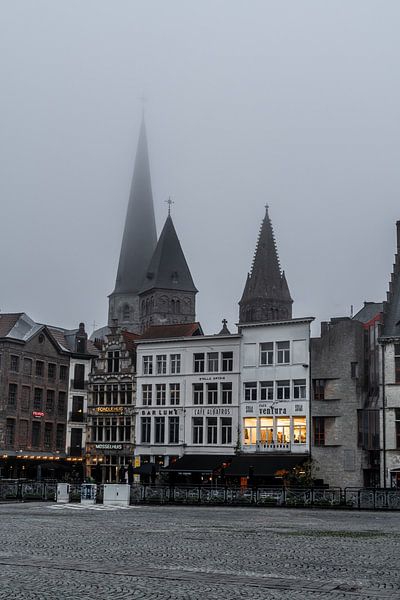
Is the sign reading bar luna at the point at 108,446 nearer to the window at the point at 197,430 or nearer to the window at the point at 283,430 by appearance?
the window at the point at 197,430

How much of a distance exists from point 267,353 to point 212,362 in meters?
4.71

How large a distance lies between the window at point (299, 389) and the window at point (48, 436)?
22.4m

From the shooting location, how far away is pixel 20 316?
72625mm

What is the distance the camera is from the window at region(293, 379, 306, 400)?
6131 cm

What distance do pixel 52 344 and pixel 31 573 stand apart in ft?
201

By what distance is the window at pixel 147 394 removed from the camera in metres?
68.1

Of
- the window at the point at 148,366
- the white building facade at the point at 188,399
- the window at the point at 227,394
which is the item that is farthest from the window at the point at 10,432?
the window at the point at 227,394

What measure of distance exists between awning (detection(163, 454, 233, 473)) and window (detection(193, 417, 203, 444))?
1.70m

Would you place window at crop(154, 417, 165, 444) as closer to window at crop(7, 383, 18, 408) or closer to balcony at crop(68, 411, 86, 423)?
balcony at crop(68, 411, 86, 423)

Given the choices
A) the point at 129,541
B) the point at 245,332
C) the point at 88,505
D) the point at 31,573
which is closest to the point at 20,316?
the point at 245,332

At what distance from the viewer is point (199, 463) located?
204 ft

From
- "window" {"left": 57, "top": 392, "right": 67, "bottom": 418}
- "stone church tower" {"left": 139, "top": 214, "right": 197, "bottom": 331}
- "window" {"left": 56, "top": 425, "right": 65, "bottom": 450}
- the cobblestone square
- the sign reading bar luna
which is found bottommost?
the cobblestone square

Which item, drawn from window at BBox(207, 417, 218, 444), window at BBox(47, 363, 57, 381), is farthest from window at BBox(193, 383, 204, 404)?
window at BBox(47, 363, 57, 381)

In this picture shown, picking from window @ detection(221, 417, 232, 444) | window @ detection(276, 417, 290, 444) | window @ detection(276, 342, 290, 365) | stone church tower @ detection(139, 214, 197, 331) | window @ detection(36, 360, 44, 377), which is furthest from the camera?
stone church tower @ detection(139, 214, 197, 331)
